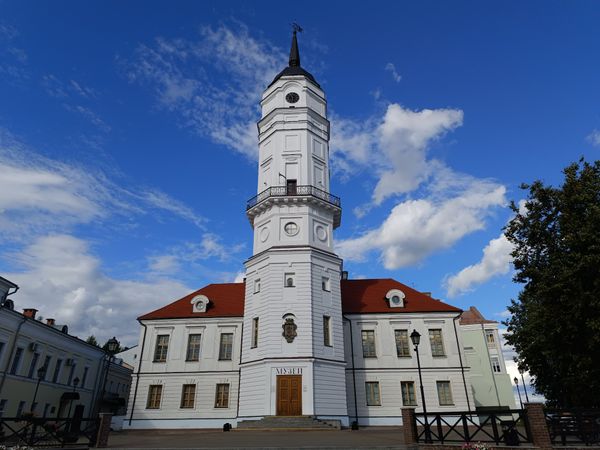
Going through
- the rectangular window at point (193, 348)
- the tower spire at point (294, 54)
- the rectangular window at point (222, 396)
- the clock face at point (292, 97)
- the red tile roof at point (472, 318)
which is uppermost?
the tower spire at point (294, 54)

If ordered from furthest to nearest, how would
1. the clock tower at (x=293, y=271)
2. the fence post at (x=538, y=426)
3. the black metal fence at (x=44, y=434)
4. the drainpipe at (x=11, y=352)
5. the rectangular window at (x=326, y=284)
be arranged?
the rectangular window at (x=326, y=284), the drainpipe at (x=11, y=352), the clock tower at (x=293, y=271), the black metal fence at (x=44, y=434), the fence post at (x=538, y=426)

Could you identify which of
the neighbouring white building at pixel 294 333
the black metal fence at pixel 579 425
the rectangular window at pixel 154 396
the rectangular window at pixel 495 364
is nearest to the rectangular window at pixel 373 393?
the neighbouring white building at pixel 294 333

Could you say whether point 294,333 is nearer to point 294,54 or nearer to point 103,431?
point 103,431

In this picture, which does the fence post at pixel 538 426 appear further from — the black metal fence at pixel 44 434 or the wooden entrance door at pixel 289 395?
the black metal fence at pixel 44 434

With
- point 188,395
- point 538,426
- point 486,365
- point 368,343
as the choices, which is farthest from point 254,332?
point 486,365

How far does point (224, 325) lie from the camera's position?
30.8 meters

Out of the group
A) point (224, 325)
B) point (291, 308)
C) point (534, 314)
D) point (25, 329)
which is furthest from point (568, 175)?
point (25, 329)

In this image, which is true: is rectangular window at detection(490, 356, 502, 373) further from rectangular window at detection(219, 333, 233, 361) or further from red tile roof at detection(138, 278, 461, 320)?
rectangular window at detection(219, 333, 233, 361)

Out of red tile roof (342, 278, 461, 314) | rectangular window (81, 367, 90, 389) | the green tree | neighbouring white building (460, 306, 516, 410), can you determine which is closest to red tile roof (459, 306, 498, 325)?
neighbouring white building (460, 306, 516, 410)

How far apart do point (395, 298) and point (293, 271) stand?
9.71 metres

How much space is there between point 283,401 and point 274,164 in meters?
16.7

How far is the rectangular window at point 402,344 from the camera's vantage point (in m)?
29.4

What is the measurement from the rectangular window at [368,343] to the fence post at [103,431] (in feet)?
63.2

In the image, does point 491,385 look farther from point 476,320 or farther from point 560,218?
point 560,218
